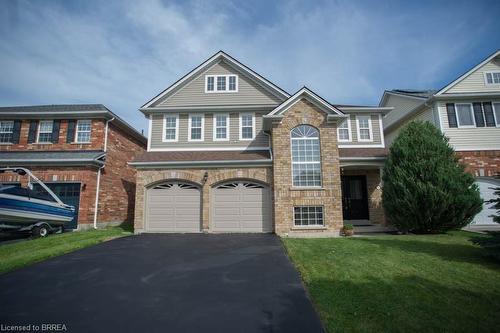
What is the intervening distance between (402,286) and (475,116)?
15813 mm

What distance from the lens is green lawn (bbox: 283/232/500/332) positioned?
4203mm

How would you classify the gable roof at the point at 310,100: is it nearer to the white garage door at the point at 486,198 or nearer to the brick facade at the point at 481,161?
the brick facade at the point at 481,161

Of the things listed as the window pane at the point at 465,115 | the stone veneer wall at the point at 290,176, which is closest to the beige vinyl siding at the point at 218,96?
the stone veneer wall at the point at 290,176

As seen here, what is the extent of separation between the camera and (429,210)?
454 inches

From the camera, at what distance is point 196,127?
52.7ft

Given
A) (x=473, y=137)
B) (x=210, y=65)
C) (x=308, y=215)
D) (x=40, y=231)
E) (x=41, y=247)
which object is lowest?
(x=41, y=247)

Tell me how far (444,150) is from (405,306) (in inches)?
406

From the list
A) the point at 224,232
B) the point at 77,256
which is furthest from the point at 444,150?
the point at 77,256

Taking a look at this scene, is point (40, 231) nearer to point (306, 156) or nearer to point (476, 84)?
point (306, 156)

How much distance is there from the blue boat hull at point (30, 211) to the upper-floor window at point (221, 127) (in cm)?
878

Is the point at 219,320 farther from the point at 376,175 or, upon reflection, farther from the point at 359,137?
the point at 359,137

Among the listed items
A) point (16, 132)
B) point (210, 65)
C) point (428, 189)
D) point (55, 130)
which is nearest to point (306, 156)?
point (428, 189)

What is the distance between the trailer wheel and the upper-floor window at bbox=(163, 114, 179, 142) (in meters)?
7.36

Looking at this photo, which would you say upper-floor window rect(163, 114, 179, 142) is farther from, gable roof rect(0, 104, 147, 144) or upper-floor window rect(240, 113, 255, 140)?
upper-floor window rect(240, 113, 255, 140)
